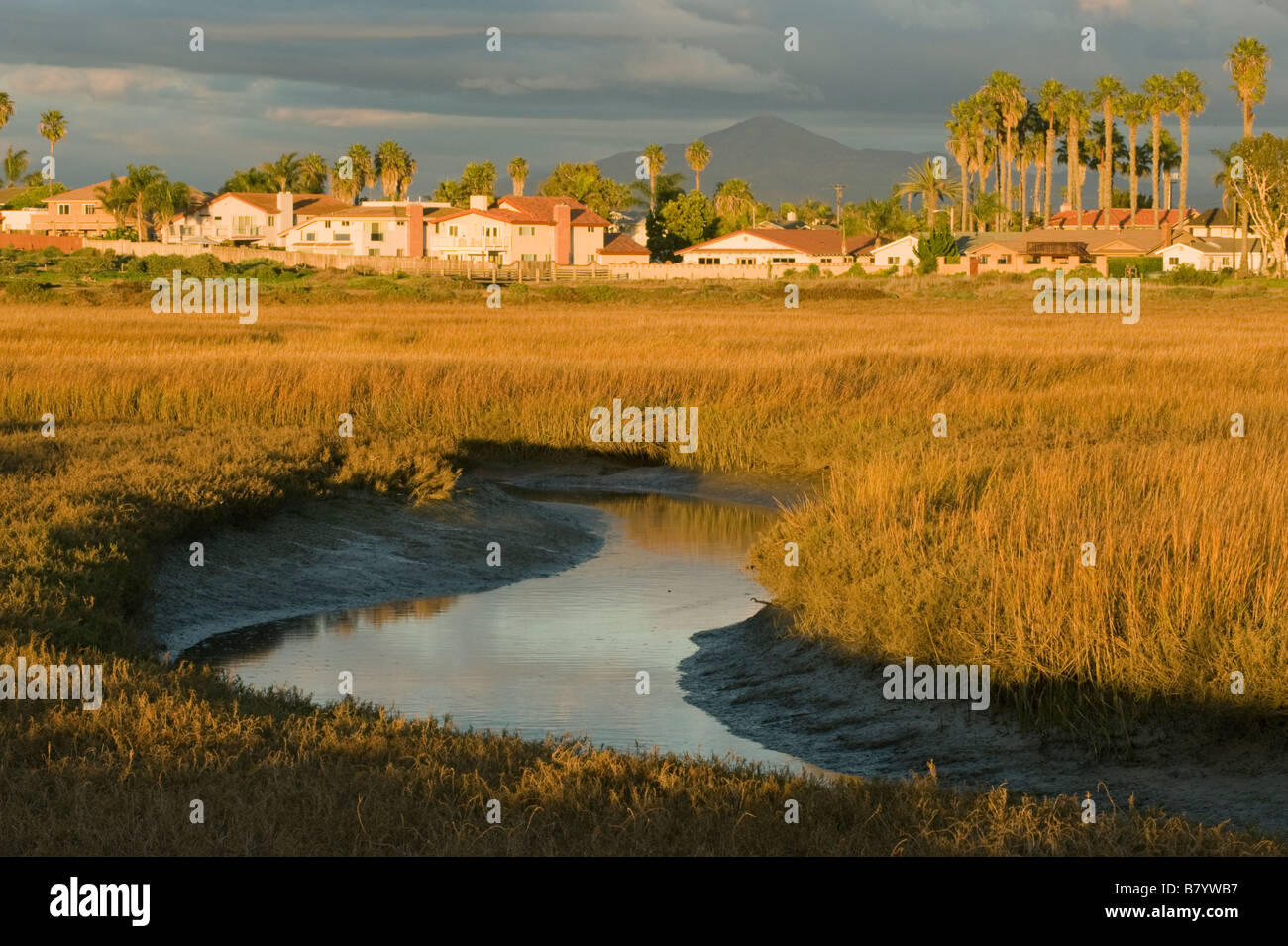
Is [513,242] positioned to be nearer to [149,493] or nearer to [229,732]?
[149,493]

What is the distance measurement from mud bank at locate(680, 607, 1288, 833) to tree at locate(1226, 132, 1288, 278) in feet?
339

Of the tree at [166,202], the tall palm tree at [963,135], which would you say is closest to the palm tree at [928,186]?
the tall palm tree at [963,135]

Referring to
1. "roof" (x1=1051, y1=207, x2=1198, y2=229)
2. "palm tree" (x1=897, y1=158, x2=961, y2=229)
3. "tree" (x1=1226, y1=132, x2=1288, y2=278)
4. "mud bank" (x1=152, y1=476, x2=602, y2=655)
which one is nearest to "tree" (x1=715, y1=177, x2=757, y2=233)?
"palm tree" (x1=897, y1=158, x2=961, y2=229)

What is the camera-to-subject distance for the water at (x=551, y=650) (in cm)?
1207

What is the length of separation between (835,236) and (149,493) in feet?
441

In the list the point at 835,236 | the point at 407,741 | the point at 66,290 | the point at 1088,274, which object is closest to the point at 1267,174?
the point at 1088,274

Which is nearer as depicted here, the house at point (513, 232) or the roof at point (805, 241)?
the house at point (513, 232)

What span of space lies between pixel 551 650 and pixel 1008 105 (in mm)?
150796

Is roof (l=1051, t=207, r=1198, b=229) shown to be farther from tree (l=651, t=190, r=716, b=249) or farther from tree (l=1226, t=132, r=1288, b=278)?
tree (l=651, t=190, r=716, b=249)

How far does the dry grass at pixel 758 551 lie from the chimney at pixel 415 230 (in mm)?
91710

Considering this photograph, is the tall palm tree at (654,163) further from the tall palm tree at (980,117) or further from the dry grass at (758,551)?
the dry grass at (758,551)

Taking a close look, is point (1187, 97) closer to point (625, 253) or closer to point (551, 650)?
point (625, 253)

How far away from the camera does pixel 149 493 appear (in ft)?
55.3

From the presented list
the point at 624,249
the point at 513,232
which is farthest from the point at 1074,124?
the point at 513,232
